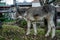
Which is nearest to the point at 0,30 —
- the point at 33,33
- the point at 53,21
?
the point at 33,33

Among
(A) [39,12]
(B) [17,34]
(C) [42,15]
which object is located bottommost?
(B) [17,34]

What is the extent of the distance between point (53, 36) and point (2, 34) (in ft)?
8.72

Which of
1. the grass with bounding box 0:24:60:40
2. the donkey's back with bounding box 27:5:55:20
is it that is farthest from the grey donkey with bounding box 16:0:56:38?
the grass with bounding box 0:24:60:40

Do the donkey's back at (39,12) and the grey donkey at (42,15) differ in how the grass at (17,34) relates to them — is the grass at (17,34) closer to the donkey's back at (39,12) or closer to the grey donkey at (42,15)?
the grey donkey at (42,15)

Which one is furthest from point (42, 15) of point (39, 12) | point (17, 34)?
point (17, 34)

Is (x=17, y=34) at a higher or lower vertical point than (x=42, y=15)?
lower

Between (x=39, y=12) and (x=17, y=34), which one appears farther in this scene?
(x=17, y=34)

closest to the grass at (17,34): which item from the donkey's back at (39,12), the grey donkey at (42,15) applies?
the grey donkey at (42,15)

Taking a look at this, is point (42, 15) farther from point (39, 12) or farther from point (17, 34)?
point (17, 34)

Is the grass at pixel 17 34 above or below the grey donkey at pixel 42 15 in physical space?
below

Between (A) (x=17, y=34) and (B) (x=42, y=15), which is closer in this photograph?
(B) (x=42, y=15)

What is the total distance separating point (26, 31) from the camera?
14930 millimetres

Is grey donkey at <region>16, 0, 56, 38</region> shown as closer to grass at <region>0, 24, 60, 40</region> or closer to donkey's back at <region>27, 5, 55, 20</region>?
donkey's back at <region>27, 5, 55, 20</region>

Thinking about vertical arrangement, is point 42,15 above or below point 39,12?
below
